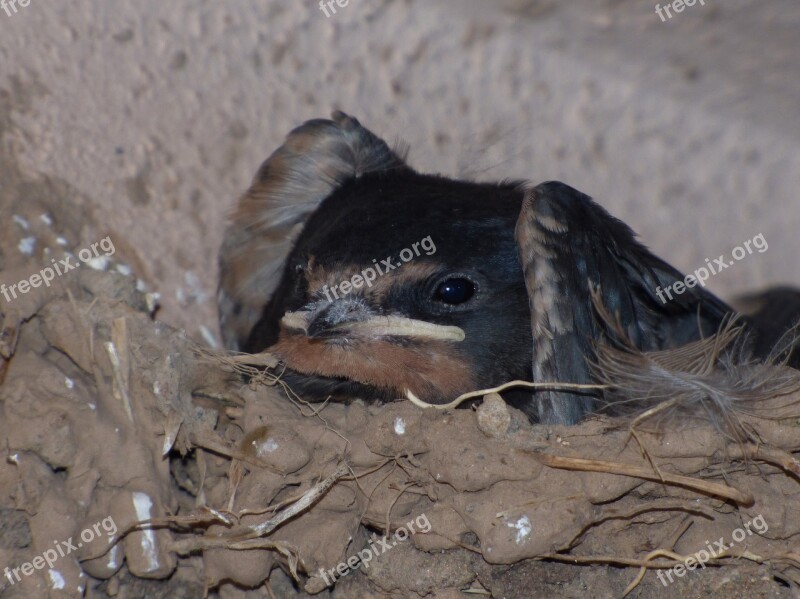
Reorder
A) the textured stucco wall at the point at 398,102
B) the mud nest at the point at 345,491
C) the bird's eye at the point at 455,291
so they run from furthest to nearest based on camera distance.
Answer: the textured stucco wall at the point at 398,102
the bird's eye at the point at 455,291
the mud nest at the point at 345,491

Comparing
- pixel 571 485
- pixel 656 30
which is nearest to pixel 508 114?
pixel 656 30

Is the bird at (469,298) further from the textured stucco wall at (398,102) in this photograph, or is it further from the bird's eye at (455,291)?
the textured stucco wall at (398,102)

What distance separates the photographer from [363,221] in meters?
2.81

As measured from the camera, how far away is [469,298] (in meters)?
2.75

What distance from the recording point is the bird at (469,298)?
260 cm

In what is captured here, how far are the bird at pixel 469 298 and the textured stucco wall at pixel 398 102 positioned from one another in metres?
0.50

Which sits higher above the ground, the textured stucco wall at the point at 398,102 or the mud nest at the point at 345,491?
the textured stucco wall at the point at 398,102

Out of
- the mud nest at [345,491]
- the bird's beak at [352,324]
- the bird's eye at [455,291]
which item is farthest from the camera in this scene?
the bird's eye at [455,291]

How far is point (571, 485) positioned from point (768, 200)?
5.71 feet

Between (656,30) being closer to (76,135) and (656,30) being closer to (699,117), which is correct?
(699,117)

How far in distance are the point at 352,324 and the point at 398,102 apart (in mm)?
1151

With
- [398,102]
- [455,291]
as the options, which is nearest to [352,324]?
[455,291]

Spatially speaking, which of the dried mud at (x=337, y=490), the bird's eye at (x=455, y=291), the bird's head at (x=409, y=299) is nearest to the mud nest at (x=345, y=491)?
the dried mud at (x=337, y=490)

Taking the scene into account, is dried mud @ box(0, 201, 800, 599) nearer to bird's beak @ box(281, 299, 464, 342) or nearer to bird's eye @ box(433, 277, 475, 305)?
bird's beak @ box(281, 299, 464, 342)
